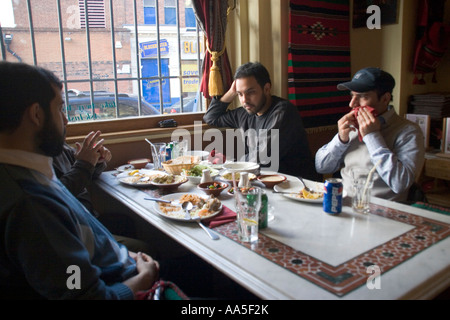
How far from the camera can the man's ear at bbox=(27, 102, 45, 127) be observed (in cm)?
103

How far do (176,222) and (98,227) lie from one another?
0.96 feet

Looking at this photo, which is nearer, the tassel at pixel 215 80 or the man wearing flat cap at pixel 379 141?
the man wearing flat cap at pixel 379 141

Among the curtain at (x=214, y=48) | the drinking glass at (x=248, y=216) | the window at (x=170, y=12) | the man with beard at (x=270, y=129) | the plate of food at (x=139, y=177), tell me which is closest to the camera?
the drinking glass at (x=248, y=216)

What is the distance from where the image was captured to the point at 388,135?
1818 millimetres

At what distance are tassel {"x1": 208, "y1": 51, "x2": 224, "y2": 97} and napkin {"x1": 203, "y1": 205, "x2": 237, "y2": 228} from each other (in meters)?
1.64

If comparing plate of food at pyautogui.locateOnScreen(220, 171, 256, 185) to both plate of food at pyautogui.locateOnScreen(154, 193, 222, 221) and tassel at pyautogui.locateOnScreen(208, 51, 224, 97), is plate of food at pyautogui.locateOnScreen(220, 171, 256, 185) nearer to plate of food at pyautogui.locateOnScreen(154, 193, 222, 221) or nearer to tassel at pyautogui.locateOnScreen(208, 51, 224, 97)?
plate of food at pyautogui.locateOnScreen(154, 193, 222, 221)

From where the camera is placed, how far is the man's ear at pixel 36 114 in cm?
103

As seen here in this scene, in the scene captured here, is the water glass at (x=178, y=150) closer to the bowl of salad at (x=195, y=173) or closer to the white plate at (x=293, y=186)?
the bowl of salad at (x=195, y=173)

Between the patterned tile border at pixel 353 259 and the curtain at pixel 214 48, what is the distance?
1.84 m

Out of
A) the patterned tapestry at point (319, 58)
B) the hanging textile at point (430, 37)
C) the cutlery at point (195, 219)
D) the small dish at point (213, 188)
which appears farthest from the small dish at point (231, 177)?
the hanging textile at point (430, 37)

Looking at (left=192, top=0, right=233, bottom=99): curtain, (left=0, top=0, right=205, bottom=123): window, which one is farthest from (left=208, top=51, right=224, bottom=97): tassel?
(left=0, top=0, right=205, bottom=123): window

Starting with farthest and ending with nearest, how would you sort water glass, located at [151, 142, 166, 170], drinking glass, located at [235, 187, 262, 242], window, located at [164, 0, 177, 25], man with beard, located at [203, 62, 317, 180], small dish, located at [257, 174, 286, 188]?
window, located at [164, 0, 177, 25]
man with beard, located at [203, 62, 317, 180]
water glass, located at [151, 142, 166, 170]
small dish, located at [257, 174, 286, 188]
drinking glass, located at [235, 187, 262, 242]

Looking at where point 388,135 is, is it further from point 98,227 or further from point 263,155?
point 98,227
